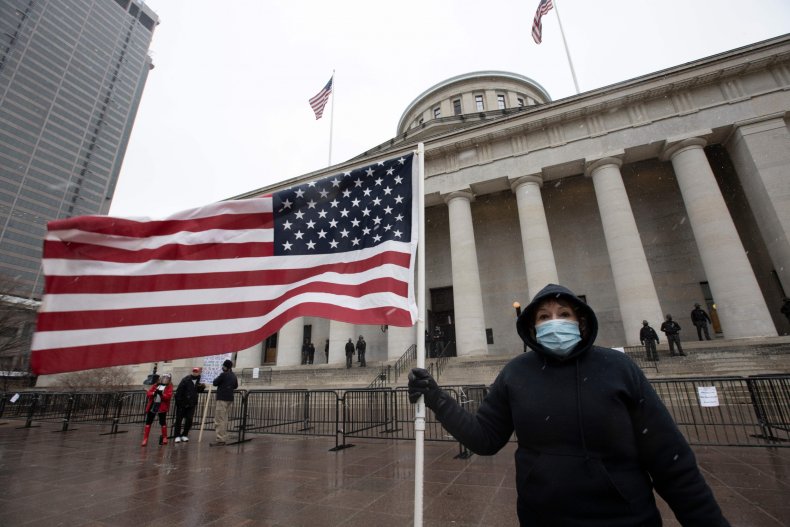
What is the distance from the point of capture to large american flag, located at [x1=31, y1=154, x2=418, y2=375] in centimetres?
360

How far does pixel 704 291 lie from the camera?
900 inches

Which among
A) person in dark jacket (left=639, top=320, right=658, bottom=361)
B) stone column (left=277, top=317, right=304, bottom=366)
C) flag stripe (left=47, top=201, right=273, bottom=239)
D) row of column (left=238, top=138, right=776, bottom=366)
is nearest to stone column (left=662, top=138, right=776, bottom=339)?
row of column (left=238, top=138, right=776, bottom=366)

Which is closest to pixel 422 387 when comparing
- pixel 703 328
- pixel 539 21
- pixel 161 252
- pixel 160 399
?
pixel 161 252

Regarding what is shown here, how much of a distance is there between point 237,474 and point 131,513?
1.86 metres

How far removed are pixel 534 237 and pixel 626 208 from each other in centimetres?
504

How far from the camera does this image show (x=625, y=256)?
64.6ft

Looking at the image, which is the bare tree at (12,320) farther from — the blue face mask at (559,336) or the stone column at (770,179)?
the stone column at (770,179)

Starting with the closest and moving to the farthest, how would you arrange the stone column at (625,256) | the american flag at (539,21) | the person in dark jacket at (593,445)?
1. the person in dark jacket at (593,445)
2. the stone column at (625,256)
3. the american flag at (539,21)

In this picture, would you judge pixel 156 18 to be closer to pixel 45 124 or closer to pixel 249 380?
pixel 45 124

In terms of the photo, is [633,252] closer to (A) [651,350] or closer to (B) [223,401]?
(A) [651,350]

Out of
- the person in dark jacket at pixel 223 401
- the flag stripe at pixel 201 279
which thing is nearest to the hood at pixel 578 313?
the flag stripe at pixel 201 279

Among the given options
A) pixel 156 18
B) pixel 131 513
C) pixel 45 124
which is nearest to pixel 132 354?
pixel 131 513

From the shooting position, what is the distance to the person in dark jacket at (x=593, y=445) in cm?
173

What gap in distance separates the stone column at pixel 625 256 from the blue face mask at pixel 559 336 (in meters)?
19.4
